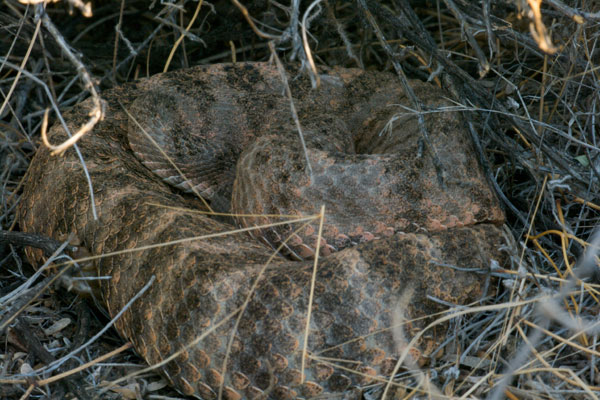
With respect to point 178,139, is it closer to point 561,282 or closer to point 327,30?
point 327,30

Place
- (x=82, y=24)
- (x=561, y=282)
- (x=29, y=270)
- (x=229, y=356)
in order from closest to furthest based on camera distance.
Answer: (x=229, y=356) → (x=561, y=282) → (x=29, y=270) → (x=82, y=24)

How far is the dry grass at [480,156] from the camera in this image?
239cm

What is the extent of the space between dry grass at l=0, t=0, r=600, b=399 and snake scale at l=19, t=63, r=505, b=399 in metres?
0.16

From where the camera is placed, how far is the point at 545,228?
3.08 m

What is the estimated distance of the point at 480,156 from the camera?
3082mm

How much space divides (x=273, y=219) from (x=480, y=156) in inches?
38.3

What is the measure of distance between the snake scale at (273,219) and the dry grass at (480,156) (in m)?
0.16

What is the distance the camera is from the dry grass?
2393mm

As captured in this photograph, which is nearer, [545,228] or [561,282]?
[561,282]

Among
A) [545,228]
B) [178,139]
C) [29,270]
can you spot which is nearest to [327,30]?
[178,139]

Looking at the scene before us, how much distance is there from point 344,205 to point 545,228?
0.94m

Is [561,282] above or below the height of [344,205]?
below

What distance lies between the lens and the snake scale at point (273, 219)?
2.38 meters

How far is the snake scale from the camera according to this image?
2.38m
